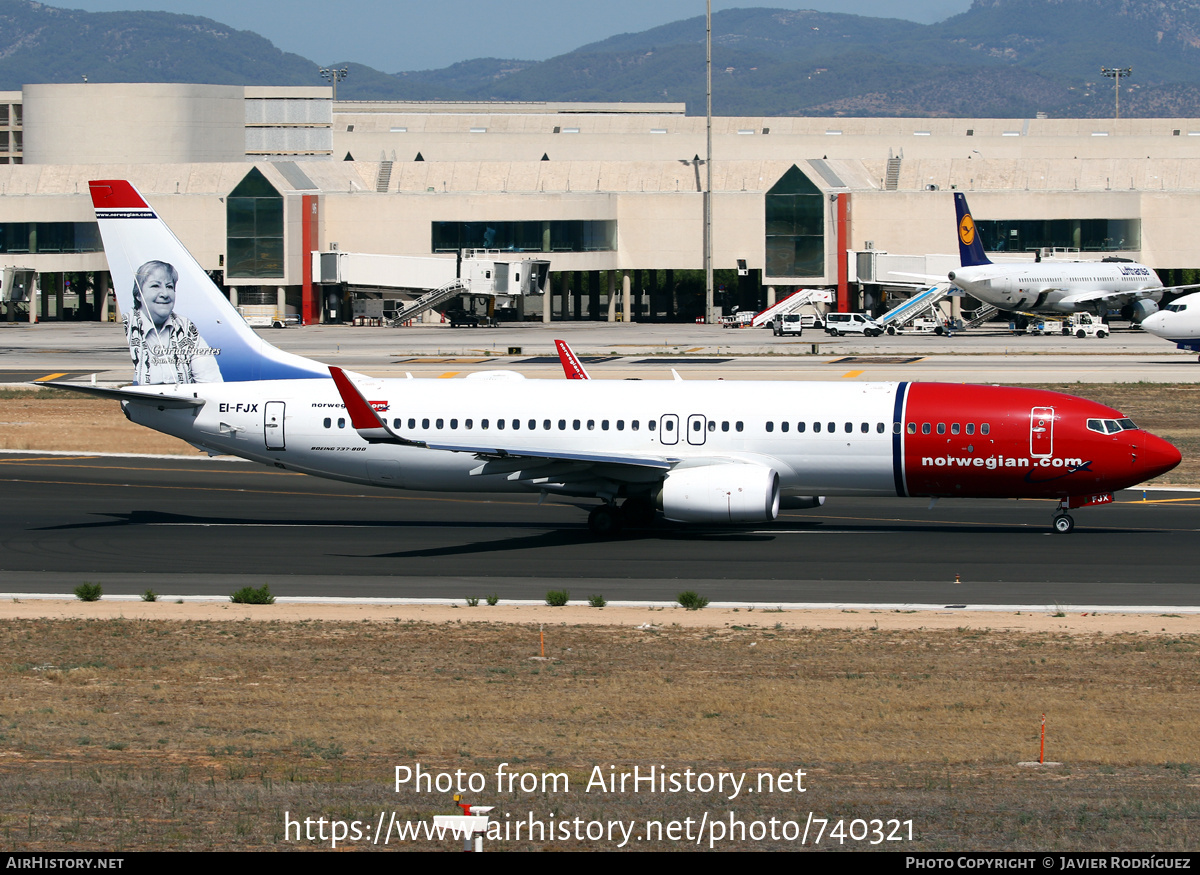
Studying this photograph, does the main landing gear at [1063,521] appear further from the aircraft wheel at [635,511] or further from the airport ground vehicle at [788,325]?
the airport ground vehicle at [788,325]

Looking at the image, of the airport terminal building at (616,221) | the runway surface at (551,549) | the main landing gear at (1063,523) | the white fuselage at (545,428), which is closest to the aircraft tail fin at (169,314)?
the white fuselage at (545,428)

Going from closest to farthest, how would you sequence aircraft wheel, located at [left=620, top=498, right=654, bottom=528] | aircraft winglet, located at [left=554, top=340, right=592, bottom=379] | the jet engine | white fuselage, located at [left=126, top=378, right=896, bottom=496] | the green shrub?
the green shrub → white fuselage, located at [left=126, top=378, right=896, bottom=496] → aircraft wheel, located at [left=620, top=498, right=654, bottom=528] → aircraft winglet, located at [left=554, top=340, right=592, bottom=379] → the jet engine

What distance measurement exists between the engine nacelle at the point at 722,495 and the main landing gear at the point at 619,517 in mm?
2118

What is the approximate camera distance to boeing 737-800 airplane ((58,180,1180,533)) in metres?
35.2

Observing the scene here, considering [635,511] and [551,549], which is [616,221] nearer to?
[635,511]

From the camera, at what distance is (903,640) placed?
24.5m

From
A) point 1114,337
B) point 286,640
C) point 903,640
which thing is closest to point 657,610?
point 903,640

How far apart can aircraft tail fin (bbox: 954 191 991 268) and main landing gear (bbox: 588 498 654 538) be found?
287ft

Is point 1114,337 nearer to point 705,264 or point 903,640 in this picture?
point 705,264

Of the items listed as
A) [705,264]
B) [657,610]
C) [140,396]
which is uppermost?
[705,264]

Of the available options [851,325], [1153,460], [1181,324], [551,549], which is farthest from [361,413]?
[851,325]

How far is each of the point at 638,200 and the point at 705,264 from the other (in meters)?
9.92

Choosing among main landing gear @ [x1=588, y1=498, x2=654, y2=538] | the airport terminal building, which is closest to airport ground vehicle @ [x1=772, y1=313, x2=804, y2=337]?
the airport terminal building

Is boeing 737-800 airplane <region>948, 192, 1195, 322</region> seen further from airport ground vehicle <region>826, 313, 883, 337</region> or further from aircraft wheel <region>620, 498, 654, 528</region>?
aircraft wheel <region>620, 498, 654, 528</region>
